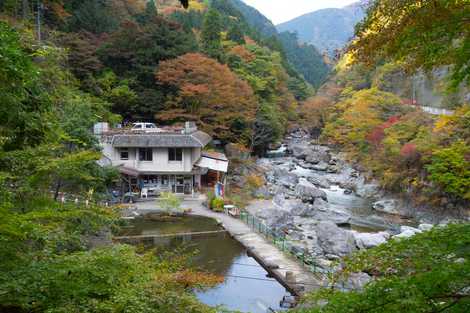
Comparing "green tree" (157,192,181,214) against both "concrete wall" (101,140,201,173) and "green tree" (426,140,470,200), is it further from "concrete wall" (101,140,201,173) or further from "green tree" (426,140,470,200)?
"green tree" (426,140,470,200)

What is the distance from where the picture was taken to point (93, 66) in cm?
3450

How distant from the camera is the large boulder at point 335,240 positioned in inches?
740

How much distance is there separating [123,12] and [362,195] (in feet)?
114

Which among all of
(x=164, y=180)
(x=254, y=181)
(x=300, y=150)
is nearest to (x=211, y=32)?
(x=300, y=150)

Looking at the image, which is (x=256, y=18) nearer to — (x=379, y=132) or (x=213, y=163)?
(x=379, y=132)

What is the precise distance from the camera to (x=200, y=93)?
32.5 meters

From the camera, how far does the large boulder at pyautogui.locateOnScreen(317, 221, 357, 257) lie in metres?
18.8

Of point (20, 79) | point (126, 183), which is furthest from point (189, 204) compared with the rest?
point (20, 79)

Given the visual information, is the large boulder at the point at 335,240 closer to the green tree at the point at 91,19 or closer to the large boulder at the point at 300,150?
the large boulder at the point at 300,150

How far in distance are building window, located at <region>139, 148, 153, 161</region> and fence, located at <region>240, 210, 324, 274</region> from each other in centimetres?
840

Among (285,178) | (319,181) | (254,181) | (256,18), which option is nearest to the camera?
(254,181)

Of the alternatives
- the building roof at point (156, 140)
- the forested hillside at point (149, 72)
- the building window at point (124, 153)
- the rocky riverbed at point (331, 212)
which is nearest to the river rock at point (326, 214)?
the rocky riverbed at point (331, 212)

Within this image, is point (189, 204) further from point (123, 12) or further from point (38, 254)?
point (123, 12)

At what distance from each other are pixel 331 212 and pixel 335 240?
6.70m
